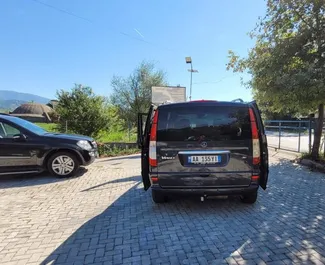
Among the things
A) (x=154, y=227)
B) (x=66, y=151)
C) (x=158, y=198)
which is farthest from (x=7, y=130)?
(x=154, y=227)

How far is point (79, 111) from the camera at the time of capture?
39.7 ft

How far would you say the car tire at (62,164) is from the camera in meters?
6.36

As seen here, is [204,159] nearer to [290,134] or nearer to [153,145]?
[153,145]

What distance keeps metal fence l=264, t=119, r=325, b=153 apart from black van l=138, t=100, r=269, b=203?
6.44 meters

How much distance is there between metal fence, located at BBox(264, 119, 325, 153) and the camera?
9573 mm

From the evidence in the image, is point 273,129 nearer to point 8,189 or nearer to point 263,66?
point 263,66

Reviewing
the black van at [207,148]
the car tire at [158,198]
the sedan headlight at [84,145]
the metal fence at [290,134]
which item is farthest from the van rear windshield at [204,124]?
the metal fence at [290,134]

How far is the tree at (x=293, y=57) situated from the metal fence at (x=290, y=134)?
1699 millimetres

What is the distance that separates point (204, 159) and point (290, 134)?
952 cm

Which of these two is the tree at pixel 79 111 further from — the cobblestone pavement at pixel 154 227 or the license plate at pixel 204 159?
the license plate at pixel 204 159

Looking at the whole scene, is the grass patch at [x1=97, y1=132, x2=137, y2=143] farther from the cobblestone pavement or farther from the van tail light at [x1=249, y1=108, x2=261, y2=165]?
A: the van tail light at [x1=249, y1=108, x2=261, y2=165]

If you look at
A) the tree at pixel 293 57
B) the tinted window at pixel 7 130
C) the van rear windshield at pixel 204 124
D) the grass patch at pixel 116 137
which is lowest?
the grass patch at pixel 116 137

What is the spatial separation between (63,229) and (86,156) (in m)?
3.36

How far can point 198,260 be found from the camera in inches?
104
